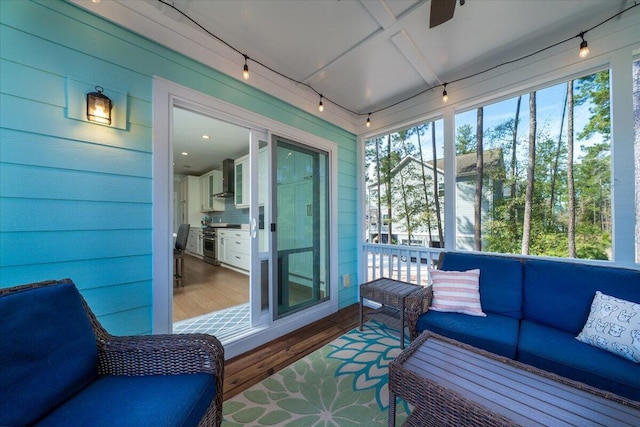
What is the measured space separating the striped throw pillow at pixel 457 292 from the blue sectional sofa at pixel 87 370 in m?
1.81

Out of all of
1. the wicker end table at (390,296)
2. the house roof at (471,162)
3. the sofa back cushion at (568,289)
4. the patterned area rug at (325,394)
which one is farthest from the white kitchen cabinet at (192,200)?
the sofa back cushion at (568,289)

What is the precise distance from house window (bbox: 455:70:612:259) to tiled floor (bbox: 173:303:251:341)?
264cm

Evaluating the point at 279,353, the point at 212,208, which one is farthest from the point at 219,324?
the point at 212,208

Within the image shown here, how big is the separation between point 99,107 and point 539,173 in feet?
11.7

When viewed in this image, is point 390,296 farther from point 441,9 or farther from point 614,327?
point 441,9

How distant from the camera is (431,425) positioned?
1.22 metres

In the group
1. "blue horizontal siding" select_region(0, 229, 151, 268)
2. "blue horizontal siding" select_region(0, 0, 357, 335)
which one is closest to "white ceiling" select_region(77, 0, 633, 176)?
"blue horizontal siding" select_region(0, 0, 357, 335)

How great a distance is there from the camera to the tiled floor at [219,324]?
2.45 m

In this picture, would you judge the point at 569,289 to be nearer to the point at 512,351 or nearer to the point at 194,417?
the point at 512,351

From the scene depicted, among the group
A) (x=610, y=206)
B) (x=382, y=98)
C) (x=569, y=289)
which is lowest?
(x=569, y=289)

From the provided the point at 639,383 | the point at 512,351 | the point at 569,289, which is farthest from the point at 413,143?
the point at 639,383

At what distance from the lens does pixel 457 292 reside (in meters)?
2.07

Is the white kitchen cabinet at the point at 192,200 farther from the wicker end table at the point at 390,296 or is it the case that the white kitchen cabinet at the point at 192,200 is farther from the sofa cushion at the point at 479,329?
the sofa cushion at the point at 479,329

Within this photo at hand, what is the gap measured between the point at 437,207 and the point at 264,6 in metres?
2.59
